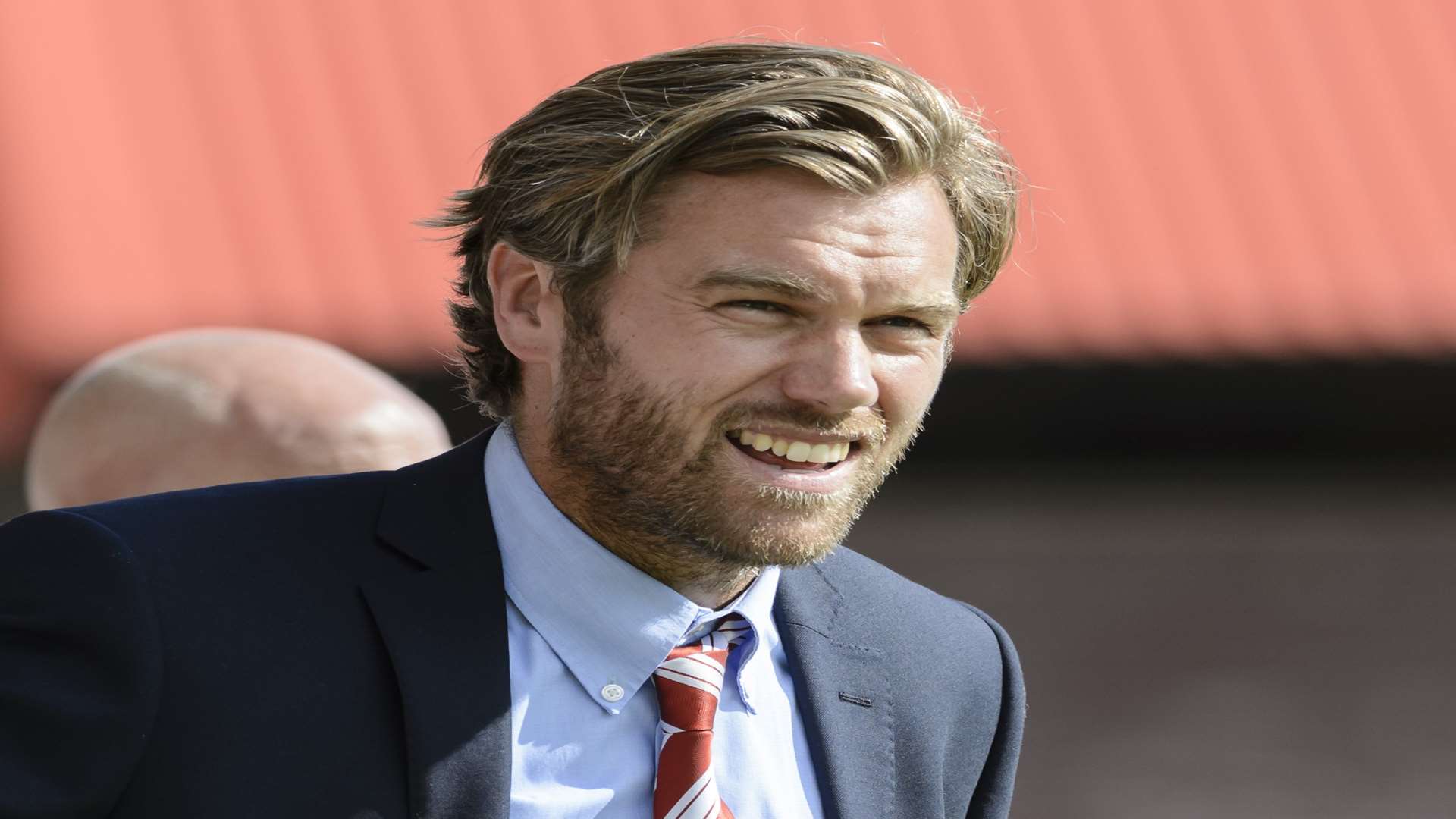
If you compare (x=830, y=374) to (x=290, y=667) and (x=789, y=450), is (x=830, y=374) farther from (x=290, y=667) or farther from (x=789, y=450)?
(x=290, y=667)

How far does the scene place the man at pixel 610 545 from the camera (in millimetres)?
1557

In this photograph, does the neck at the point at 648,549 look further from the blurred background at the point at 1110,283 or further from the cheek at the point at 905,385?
the blurred background at the point at 1110,283

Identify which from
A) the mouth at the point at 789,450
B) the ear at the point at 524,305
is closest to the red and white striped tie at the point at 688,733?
the mouth at the point at 789,450

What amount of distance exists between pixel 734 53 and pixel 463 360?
61 cm

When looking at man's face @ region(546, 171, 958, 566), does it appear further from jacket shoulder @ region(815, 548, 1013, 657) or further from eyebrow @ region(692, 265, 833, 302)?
jacket shoulder @ region(815, 548, 1013, 657)

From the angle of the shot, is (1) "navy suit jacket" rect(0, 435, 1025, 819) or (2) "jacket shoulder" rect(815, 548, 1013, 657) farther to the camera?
(2) "jacket shoulder" rect(815, 548, 1013, 657)

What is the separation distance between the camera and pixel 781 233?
67.8 inches

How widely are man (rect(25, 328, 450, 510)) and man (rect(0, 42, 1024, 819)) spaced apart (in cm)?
48

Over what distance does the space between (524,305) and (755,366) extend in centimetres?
36

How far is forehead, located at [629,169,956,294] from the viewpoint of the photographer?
1717 millimetres

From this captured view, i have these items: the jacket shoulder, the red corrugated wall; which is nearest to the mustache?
the jacket shoulder

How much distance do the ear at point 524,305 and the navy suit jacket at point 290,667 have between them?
0.43 feet

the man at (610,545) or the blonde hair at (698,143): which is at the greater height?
the blonde hair at (698,143)

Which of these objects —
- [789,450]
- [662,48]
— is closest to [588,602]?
[789,450]
